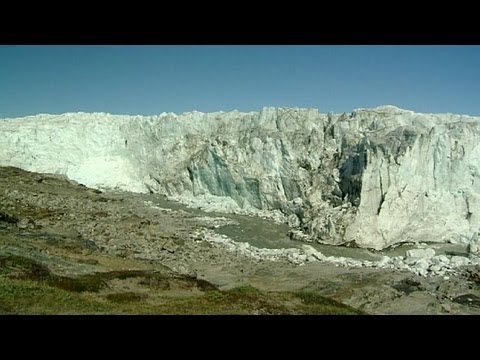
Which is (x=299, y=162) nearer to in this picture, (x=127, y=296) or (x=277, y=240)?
(x=277, y=240)

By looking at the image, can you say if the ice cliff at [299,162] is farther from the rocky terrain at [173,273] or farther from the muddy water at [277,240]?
the rocky terrain at [173,273]

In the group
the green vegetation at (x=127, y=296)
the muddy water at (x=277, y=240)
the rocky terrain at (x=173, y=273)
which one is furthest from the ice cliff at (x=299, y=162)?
the green vegetation at (x=127, y=296)

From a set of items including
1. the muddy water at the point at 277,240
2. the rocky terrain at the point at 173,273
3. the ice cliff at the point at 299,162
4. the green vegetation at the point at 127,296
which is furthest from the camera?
the ice cliff at the point at 299,162

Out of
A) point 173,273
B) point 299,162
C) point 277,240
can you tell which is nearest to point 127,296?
point 173,273
